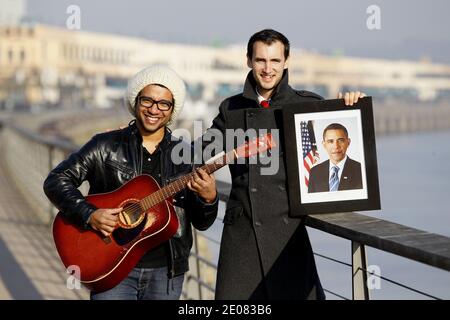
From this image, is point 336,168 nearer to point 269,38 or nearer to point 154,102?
point 269,38

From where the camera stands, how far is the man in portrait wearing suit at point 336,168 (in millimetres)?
3328

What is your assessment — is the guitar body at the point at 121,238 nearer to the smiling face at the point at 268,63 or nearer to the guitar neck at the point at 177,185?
the guitar neck at the point at 177,185

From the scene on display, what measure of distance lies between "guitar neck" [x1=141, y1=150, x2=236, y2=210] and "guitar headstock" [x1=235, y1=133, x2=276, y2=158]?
3cm

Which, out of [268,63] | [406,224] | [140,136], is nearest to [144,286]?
[140,136]

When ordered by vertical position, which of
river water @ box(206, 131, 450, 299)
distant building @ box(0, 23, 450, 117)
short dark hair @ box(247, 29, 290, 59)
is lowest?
river water @ box(206, 131, 450, 299)

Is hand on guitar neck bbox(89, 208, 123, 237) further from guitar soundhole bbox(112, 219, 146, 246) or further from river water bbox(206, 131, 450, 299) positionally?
river water bbox(206, 131, 450, 299)

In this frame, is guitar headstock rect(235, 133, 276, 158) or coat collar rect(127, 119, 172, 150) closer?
guitar headstock rect(235, 133, 276, 158)

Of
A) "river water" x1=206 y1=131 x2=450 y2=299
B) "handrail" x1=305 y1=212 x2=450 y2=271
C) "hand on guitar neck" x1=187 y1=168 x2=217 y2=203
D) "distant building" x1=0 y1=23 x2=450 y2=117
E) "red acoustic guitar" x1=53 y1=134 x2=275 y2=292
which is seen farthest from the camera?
"distant building" x1=0 y1=23 x2=450 y2=117

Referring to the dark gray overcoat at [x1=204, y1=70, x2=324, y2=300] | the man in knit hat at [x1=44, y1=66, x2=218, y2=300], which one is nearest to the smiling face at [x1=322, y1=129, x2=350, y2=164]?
the dark gray overcoat at [x1=204, y1=70, x2=324, y2=300]

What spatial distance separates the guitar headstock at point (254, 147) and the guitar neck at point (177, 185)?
0.08ft

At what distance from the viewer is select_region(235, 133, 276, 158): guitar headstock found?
3227 mm

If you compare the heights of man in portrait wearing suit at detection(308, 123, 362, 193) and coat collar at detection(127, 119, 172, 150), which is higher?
coat collar at detection(127, 119, 172, 150)

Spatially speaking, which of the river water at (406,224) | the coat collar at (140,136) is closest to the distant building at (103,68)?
the river water at (406,224)

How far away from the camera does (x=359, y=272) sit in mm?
3270
